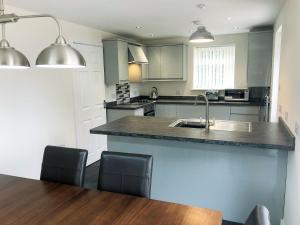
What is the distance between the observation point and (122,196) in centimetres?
159

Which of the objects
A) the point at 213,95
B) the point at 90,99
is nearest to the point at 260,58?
the point at 213,95

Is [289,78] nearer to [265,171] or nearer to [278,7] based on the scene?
[265,171]

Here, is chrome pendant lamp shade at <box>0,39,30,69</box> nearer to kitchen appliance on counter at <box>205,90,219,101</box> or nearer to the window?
kitchen appliance on counter at <box>205,90,219,101</box>

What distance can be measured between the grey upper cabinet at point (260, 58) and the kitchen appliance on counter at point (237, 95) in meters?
0.35

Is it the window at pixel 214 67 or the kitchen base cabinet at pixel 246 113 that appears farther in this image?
the window at pixel 214 67

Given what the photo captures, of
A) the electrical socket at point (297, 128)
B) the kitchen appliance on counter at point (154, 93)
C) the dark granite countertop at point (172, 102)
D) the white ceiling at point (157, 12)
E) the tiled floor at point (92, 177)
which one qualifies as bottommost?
the tiled floor at point (92, 177)

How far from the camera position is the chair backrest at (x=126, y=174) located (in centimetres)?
173

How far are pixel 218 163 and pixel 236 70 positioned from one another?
3.19 m

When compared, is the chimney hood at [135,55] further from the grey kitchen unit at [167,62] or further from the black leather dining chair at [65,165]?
the black leather dining chair at [65,165]

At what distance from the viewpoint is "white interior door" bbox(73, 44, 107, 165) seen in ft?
12.7

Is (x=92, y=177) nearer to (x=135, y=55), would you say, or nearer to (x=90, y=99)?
(x=90, y=99)

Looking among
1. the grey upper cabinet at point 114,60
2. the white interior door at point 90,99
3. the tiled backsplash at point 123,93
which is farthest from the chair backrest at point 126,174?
the tiled backsplash at point 123,93

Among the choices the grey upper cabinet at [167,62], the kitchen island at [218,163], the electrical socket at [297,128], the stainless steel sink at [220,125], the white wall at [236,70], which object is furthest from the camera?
the grey upper cabinet at [167,62]

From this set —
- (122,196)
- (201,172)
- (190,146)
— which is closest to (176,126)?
(190,146)
